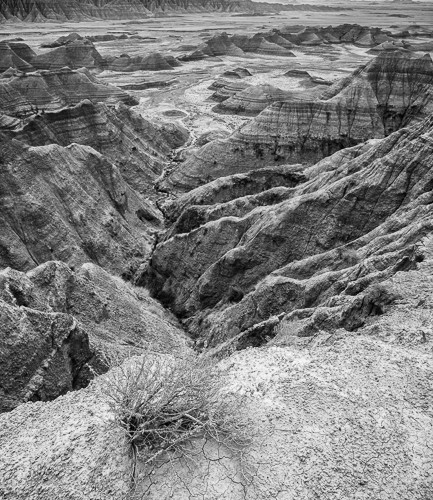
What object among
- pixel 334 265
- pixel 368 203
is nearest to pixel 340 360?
pixel 334 265

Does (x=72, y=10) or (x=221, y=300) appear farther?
(x=72, y=10)

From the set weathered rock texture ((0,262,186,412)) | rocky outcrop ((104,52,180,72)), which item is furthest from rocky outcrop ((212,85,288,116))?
rocky outcrop ((104,52,180,72))

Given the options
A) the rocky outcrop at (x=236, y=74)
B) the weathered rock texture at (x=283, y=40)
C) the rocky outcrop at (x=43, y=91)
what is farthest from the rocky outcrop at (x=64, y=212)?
the weathered rock texture at (x=283, y=40)

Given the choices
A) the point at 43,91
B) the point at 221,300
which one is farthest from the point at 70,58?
the point at 221,300

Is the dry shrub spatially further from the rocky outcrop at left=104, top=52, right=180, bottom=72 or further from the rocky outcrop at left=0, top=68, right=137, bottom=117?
the rocky outcrop at left=104, top=52, right=180, bottom=72

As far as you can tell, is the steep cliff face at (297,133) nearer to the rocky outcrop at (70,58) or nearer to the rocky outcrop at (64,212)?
the rocky outcrop at (64,212)

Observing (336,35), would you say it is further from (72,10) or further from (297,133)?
(297,133)
